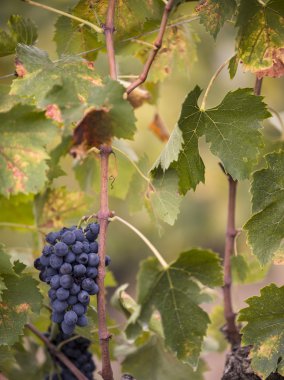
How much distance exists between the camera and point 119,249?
480 cm

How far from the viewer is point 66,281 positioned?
81 cm

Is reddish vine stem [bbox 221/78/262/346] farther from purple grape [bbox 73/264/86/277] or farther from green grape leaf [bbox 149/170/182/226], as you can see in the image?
purple grape [bbox 73/264/86/277]

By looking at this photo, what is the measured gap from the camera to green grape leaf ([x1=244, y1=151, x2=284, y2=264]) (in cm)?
85

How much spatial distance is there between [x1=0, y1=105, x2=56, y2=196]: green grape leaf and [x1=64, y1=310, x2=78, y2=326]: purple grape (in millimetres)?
200

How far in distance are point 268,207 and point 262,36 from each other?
245 millimetres

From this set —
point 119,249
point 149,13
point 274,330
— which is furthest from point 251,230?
point 119,249

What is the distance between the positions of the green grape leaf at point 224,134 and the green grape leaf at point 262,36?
45mm

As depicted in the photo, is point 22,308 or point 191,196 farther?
point 191,196

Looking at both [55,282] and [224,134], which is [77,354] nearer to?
[55,282]

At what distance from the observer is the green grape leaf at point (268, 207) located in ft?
2.78

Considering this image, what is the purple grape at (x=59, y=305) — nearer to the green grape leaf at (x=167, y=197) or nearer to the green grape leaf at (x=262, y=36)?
the green grape leaf at (x=167, y=197)

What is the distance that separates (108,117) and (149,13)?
299 millimetres

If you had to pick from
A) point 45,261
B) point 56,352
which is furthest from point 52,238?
point 56,352

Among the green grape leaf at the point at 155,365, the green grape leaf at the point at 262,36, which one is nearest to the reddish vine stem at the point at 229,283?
the green grape leaf at the point at 155,365
